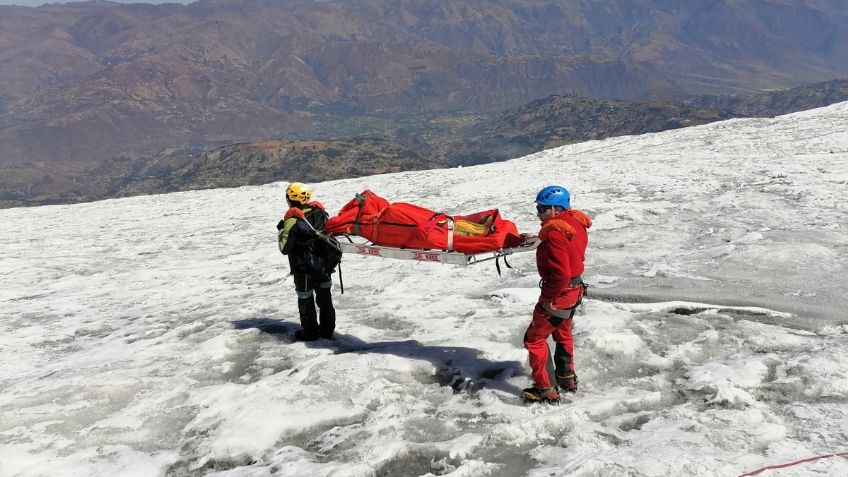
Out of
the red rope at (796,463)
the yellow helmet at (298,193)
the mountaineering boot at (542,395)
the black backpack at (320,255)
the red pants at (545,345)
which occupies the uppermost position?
the yellow helmet at (298,193)

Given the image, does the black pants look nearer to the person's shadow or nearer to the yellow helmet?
the person's shadow

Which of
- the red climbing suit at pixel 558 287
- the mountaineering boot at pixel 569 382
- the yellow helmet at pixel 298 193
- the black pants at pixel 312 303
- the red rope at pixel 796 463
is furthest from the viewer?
the black pants at pixel 312 303

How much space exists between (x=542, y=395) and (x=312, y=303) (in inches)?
158

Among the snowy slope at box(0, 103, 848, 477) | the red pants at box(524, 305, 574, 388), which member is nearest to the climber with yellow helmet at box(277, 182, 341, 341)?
the snowy slope at box(0, 103, 848, 477)

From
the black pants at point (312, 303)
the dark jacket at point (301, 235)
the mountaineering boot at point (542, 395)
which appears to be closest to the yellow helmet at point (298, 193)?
the dark jacket at point (301, 235)

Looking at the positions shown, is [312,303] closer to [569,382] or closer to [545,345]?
[545,345]

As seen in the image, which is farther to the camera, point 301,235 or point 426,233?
point 301,235

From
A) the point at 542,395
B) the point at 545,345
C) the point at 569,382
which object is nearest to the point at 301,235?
the point at 545,345

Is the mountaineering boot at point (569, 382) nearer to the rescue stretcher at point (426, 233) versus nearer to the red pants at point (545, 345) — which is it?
the red pants at point (545, 345)

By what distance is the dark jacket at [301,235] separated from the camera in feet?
25.2

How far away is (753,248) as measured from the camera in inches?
419

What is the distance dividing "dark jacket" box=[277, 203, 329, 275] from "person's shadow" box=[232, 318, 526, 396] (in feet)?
3.97

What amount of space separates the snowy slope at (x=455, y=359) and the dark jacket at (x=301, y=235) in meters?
1.31

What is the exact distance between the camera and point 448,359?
7.16m
